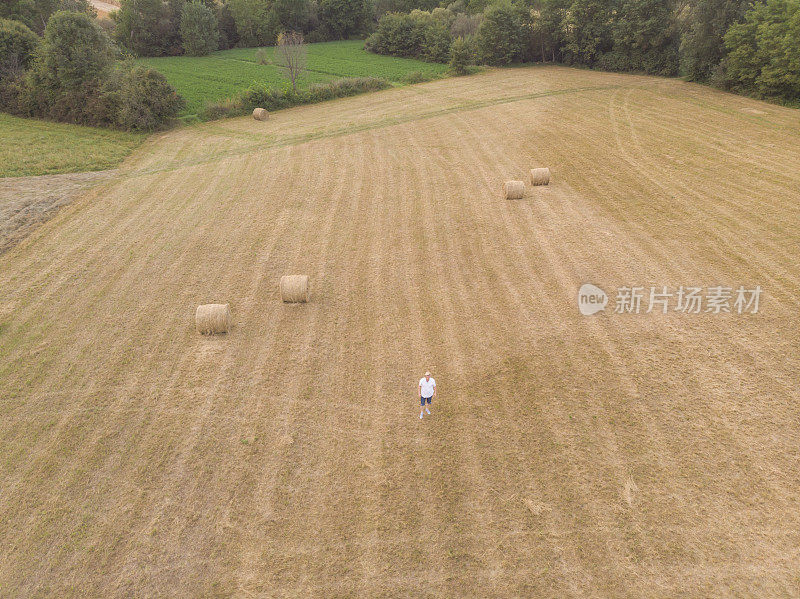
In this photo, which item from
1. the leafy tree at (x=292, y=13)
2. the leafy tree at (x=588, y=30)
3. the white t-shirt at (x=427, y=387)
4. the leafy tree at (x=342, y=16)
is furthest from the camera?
the leafy tree at (x=342, y=16)

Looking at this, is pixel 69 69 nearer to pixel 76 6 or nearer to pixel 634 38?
pixel 76 6

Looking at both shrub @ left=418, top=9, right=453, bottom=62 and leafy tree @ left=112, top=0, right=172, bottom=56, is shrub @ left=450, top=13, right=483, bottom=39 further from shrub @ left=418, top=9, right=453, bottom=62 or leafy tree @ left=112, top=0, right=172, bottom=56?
leafy tree @ left=112, top=0, right=172, bottom=56

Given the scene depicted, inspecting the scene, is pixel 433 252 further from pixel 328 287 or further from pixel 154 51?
pixel 154 51

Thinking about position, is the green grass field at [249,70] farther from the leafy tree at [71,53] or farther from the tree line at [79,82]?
the leafy tree at [71,53]

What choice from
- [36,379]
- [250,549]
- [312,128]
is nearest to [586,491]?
[250,549]

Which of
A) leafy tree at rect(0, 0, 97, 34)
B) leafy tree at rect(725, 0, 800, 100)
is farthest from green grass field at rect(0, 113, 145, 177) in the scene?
leafy tree at rect(725, 0, 800, 100)

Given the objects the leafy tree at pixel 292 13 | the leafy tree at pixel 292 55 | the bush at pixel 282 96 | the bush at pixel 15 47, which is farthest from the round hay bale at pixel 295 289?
the leafy tree at pixel 292 13
